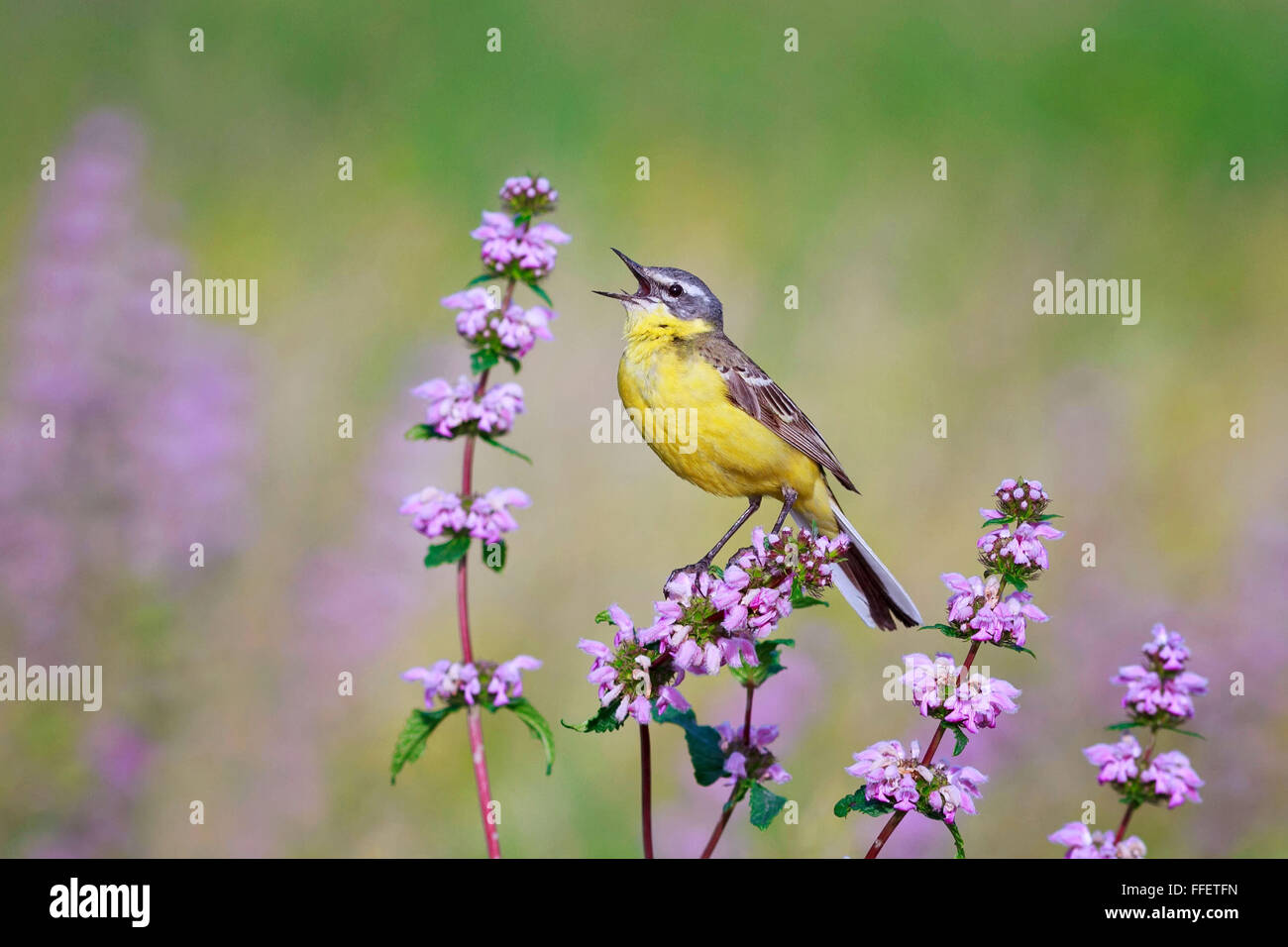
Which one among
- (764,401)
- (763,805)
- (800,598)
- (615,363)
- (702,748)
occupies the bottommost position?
(763,805)

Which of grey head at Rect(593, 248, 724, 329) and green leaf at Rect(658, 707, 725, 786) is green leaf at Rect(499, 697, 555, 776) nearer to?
green leaf at Rect(658, 707, 725, 786)

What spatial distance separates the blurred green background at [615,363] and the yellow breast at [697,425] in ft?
4.88

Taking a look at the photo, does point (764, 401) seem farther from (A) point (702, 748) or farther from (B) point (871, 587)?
(A) point (702, 748)

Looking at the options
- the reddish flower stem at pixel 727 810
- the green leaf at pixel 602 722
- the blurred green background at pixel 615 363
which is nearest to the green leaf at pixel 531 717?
the green leaf at pixel 602 722

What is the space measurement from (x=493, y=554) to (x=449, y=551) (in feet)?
0.45

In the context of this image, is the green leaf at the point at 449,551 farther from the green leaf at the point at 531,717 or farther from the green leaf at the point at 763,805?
the green leaf at the point at 763,805

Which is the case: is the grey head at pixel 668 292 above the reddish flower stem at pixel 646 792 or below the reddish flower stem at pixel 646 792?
above

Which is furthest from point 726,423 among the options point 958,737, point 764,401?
point 958,737

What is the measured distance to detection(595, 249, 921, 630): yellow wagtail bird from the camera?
4.50 metres

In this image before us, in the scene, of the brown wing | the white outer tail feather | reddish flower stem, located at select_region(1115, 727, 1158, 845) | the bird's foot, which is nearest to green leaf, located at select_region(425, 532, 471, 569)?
the bird's foot

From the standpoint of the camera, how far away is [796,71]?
11773 millimetres

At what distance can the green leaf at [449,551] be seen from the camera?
2498 millimetres

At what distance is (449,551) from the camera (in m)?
2.53

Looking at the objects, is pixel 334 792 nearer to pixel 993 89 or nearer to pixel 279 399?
pixel 279 399
